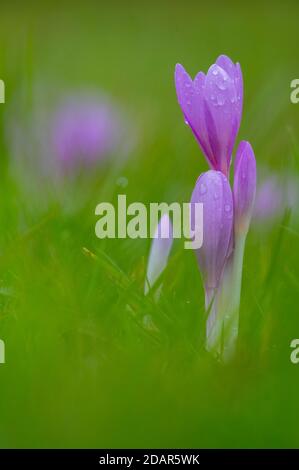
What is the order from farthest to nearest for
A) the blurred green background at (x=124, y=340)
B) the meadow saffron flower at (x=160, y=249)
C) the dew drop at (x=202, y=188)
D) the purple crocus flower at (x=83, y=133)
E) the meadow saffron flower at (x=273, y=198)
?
the purple crocus flower at (x=83, y=133) < the meadow saffron flower at (x=273, y=198) < the meadow saffron flower at (x=160, y=249) < the dew drop at (x=202, y=188) < the blurred green background at (x=124, y=340)

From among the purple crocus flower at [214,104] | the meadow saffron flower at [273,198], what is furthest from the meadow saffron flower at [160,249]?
the meadow saffron flower at [273,198]

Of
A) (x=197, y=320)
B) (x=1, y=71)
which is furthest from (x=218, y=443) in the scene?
(x=1, y=71)

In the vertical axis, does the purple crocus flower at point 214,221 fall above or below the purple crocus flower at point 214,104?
below

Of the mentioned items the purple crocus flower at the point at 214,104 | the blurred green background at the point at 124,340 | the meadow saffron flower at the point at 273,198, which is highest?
the meadow saffron flower at the point at 273,198

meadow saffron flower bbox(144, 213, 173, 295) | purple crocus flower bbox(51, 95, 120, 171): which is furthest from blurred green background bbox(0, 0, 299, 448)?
purple crocus flower bbox(51, 95, 120, 171)

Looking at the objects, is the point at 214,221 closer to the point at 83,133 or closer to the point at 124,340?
the point at 124,340

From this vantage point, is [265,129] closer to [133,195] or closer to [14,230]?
[133,195]

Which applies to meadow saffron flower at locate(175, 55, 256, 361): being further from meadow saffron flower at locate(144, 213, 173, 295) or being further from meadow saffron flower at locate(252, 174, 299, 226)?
meadow saffron flower at locate(252, 174, 299, 226)

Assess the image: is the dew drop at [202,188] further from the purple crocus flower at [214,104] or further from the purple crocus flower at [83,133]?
the purple crocus flower at [83,133]
